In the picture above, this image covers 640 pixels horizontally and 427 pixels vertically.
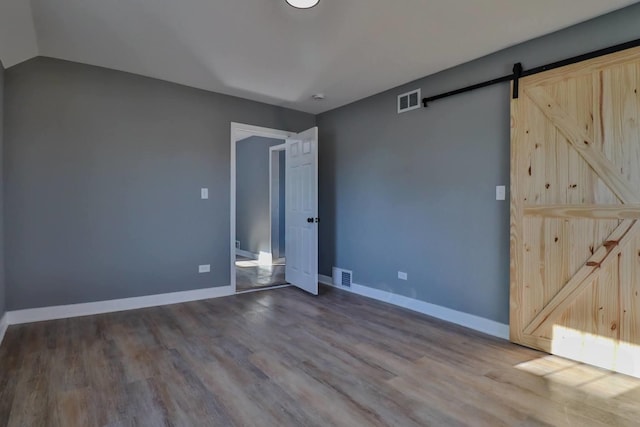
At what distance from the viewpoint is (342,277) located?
4.68 metres

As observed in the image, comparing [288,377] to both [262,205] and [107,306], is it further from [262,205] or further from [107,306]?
[262,205]

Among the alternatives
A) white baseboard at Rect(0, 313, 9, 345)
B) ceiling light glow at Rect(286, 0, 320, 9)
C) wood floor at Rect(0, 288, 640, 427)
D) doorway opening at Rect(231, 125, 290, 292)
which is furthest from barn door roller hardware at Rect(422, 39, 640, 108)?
white baseboard at Rect(0, 313, 9, 345)

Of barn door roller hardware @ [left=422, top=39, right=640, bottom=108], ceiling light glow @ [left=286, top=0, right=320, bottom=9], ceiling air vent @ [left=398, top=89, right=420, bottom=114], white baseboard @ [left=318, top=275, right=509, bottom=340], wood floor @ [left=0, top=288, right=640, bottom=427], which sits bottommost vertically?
wood floor @ [left=0, top=288, right=640, bottom=427]

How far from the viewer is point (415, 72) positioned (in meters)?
3.48

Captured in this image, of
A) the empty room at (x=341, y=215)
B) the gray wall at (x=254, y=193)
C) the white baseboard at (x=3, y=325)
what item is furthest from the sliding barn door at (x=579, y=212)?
the gray wall at (x=254, y=193)

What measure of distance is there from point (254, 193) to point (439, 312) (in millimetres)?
4889

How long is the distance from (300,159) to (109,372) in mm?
3256

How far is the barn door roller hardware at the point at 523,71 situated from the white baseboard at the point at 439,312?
6.51 ft

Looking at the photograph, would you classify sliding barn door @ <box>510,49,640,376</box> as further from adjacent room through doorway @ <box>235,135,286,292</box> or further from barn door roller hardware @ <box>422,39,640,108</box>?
adjacent room through doorway @ <box>235,135,286,292</box>

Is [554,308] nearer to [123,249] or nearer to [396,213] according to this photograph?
[396,213]

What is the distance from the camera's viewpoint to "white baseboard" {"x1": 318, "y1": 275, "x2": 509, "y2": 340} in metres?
2.98

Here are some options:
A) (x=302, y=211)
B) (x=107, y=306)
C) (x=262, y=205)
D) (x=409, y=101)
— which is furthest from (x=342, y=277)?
(x=262, y=205)

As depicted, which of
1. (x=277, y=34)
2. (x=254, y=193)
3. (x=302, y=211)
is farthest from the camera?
(x=254, y=193)

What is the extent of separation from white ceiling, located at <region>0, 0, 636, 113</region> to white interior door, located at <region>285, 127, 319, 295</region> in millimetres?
1075
